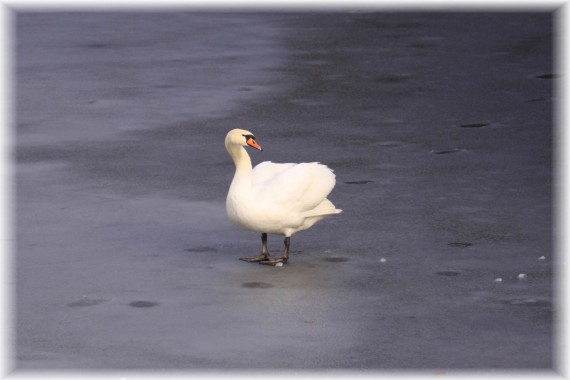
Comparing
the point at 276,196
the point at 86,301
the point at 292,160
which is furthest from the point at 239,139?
the point at 292,160

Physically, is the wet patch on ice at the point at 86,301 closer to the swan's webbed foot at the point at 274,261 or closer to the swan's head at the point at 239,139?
the swan's webbed foot at the point at 274,261

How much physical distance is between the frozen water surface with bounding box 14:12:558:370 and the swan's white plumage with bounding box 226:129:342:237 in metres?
0.33

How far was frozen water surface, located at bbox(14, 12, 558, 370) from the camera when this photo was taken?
768cm

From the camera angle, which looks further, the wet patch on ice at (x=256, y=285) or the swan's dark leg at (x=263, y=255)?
the swan's dark leg at (x=263, y=255)

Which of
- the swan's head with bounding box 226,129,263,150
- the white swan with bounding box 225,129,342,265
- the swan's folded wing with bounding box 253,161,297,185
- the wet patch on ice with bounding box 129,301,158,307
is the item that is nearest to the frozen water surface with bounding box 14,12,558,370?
the wet patch on ice with bounding box 129,301,158,307

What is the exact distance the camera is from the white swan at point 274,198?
8.98 metres

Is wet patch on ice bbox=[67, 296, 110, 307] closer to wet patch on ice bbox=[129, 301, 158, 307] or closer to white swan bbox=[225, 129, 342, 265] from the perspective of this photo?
wet patch on ice bbox=[129, 301, 158, 307]

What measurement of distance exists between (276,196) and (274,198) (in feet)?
0.07

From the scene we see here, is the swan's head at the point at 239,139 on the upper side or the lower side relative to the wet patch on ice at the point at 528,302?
upper

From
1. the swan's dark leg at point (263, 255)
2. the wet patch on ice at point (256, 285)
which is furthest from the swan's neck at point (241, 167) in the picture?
the wet patch on ice at point (256, 285)

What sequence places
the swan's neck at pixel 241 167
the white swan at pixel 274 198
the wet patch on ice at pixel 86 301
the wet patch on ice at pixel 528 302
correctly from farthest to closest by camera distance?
the swan's neck at pixel 241 167
the white swan at pixel 274 198
the wet patch on ice at pixel 86 301
the wet patch on ice at pixel 528 302

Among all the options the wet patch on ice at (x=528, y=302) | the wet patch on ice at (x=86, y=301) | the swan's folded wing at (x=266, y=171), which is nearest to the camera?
the wet patch on ice at (x=528, y=302)

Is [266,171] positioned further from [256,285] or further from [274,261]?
[256,285]

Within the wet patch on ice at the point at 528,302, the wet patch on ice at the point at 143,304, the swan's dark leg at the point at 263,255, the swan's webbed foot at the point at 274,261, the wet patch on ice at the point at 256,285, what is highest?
the swan's dark leg at the point at 263,255
